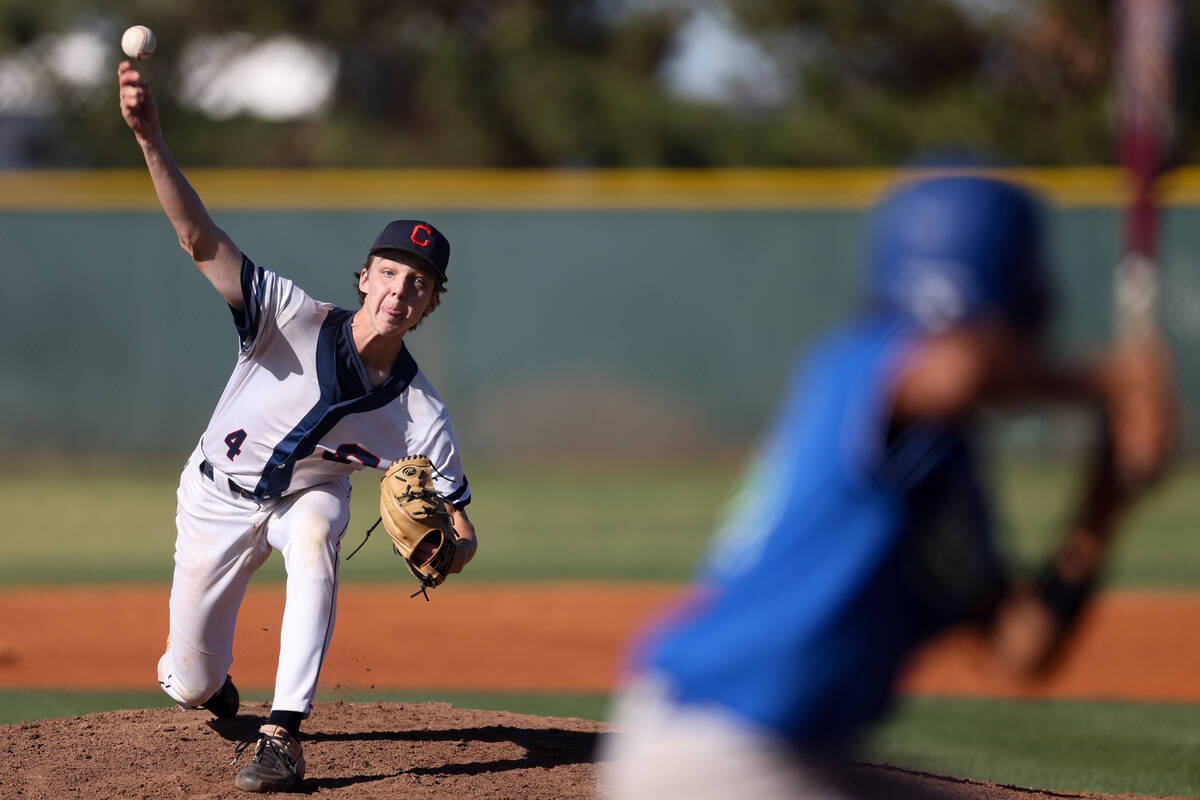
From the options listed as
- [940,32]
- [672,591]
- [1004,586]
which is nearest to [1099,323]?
[940,32]

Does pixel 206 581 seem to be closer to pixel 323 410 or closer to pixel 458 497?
pixel 323 410

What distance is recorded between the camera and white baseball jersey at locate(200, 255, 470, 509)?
4.23 metres

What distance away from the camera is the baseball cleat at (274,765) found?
3.84m

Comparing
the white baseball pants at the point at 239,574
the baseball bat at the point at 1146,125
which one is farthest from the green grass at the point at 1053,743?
the baseball bat at the point at 1146,125

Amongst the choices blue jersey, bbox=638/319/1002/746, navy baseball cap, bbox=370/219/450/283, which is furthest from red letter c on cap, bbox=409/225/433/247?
blue jersey, bbox=638/319/1002/746

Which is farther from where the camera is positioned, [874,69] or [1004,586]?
[874,69]

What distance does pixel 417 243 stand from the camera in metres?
4.18

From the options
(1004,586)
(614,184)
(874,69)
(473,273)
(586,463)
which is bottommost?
(1004,586)

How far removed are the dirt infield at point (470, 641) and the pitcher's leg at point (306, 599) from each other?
7.61 ft

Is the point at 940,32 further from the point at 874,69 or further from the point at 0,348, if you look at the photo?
the point at 0,348

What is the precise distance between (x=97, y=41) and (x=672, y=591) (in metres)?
17.3

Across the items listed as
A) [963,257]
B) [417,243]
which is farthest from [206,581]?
[963,257]

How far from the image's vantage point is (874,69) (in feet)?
66.4

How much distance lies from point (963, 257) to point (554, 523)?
9756 mm
